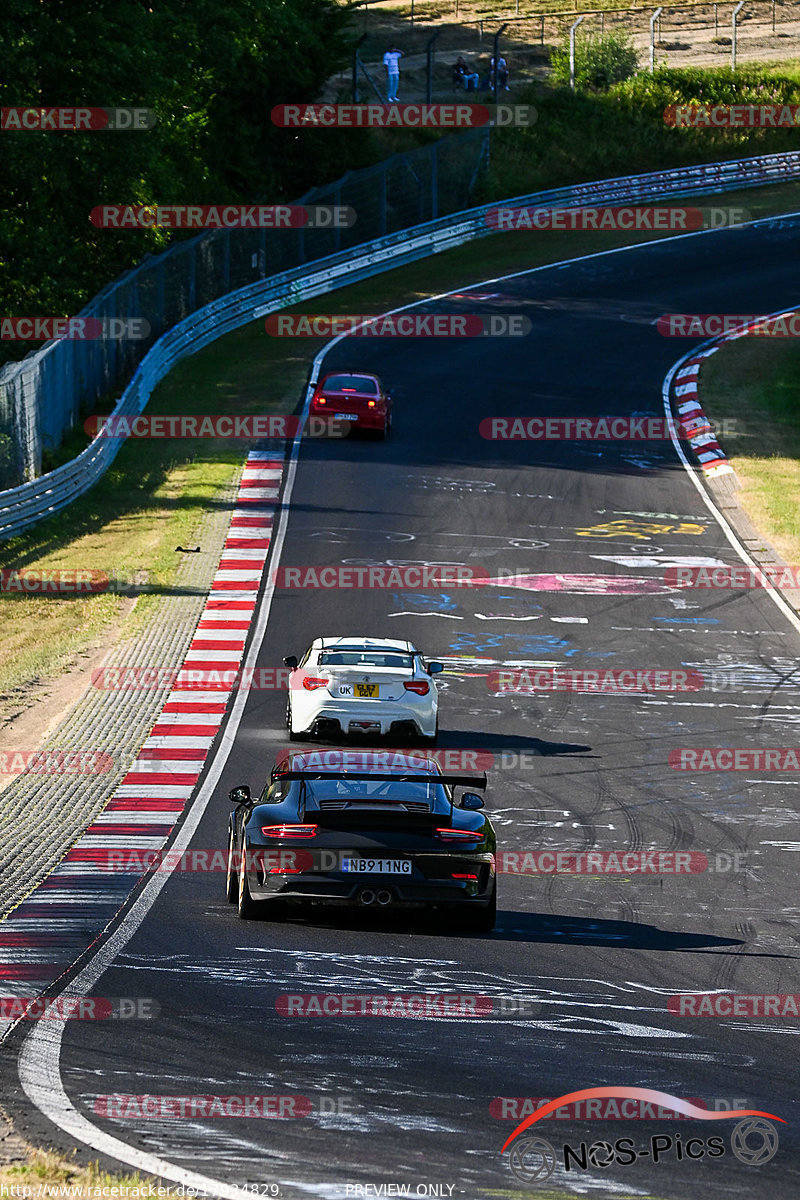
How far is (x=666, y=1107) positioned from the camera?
8047mm

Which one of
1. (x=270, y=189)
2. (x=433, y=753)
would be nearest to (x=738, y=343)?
(x=270, y=189)

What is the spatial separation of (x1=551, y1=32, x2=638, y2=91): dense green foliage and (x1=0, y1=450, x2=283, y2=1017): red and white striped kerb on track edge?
49624 mm

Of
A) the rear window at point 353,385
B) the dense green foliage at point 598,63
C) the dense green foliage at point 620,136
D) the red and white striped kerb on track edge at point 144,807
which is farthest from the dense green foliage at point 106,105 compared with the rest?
the dense green foliage at point 598,63

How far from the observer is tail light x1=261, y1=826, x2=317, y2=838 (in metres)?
11.3

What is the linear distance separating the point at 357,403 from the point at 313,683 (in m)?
18.6

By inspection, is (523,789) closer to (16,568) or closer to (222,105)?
(16,568)

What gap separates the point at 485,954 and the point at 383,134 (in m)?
58.9

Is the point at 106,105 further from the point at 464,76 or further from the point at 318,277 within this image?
the point at 464,76

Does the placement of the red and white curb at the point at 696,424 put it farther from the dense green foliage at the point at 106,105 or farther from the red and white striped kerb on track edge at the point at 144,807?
the dense green foliage at the point at 106,105

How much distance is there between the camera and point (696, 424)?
126ft

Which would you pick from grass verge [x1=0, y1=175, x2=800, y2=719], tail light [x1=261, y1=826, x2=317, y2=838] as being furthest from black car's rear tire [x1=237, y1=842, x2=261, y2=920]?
grass verge [x1=0, y1=175, x2=800, y2=719]

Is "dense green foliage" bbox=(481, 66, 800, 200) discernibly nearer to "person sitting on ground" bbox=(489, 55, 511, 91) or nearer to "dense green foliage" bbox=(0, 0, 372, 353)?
"person sitting on ground" bbox=(489, 55, 511, 91)

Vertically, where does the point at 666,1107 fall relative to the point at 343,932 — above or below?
above

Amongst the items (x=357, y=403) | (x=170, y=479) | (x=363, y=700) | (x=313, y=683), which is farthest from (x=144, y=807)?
(x=357, y=403)
